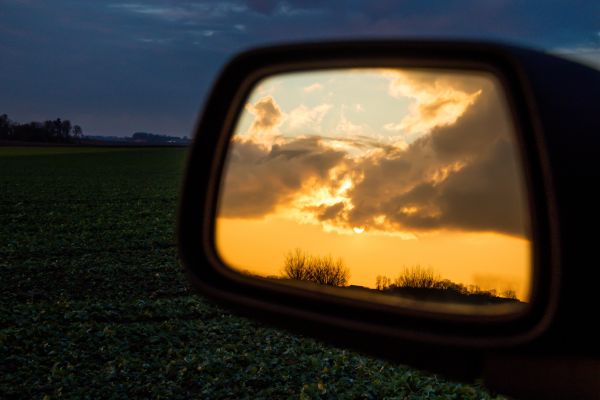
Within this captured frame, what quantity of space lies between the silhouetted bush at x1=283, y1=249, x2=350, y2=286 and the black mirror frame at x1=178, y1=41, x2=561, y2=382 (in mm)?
70

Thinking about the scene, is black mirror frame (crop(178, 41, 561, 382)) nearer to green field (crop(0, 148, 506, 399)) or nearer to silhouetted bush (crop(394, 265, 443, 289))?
silhouetted bush (crop(394, 265, 443, 289))

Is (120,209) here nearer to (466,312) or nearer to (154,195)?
(154,195)

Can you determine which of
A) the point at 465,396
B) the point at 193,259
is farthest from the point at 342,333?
the point at 465,396

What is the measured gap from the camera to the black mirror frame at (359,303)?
3.83 feet

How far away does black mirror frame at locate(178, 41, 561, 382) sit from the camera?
1.17 m

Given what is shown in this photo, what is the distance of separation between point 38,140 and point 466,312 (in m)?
150

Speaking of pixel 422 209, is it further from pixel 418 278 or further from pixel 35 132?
pixel 35 132

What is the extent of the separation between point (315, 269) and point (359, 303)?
0.25 m

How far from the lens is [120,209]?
24.3m

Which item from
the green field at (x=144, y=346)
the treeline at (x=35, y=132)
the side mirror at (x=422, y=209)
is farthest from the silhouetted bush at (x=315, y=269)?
the treeline at (x=35, y=132)

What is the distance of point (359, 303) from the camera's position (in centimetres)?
141

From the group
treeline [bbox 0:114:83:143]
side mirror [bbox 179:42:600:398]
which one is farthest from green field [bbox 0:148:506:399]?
treeline [bbox 0:114:83:143]

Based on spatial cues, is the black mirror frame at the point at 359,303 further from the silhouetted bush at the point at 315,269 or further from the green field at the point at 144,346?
the green field at the point at 144,346

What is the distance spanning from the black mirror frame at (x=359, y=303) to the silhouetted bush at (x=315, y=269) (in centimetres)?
7
